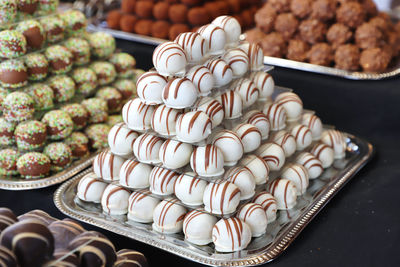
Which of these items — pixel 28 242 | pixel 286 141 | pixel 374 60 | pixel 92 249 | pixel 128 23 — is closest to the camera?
pixel 28 242

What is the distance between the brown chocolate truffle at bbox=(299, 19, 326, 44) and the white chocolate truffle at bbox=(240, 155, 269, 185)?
3.33 feet

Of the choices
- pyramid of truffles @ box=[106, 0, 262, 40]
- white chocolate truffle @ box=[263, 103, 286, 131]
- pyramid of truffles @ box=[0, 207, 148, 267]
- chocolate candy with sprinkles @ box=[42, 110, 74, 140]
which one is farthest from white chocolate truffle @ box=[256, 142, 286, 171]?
pyramid of truffles @ box=[106, 0, 262, 40]

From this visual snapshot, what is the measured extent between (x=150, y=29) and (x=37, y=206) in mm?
1452

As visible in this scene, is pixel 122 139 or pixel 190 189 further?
pixel 122 139

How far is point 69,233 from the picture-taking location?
106cm

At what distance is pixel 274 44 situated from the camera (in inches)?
93.3

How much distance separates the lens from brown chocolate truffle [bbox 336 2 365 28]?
2236mm

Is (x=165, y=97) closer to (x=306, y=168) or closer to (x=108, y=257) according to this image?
(x=108, y=257)

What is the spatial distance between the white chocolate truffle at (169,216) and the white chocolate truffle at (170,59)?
0.37 metres

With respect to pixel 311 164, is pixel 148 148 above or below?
above

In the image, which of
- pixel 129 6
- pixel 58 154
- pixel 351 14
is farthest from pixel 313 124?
pixel 129 6

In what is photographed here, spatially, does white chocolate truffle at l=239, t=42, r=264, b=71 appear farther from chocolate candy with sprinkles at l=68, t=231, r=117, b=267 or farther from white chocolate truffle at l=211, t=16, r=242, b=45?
chocolate candy with sprinkles at l=68, t=231, r=117, b=267

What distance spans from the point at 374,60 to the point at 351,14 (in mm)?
235

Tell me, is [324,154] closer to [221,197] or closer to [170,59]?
[221,197]
